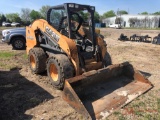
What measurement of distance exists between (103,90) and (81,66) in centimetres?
89

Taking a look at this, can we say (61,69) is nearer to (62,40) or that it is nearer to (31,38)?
(62,40)

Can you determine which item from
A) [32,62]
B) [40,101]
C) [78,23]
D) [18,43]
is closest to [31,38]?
[32,62]

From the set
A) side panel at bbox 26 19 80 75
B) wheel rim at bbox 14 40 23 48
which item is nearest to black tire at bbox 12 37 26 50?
wheel rim at bbox 14 40 23 48

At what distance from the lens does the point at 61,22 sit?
6.09 metres

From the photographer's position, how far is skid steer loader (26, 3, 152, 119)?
14.5ft

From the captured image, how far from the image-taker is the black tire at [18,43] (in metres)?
11.4

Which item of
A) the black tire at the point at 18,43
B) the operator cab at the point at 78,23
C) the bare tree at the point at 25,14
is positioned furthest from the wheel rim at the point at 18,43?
the bare tree at the point at 25,14

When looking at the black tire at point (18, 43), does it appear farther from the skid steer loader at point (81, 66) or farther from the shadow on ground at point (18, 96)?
the shadow on ground at point (18, 96)

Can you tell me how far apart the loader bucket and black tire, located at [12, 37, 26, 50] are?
295 inches

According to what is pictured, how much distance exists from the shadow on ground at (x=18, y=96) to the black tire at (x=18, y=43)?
17.2ft

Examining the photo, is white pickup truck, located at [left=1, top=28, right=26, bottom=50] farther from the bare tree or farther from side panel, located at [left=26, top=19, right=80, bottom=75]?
the bare tree

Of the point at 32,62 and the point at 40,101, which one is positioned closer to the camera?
the point at 40,101

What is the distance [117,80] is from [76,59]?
1.44m

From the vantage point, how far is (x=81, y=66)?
534 cm
